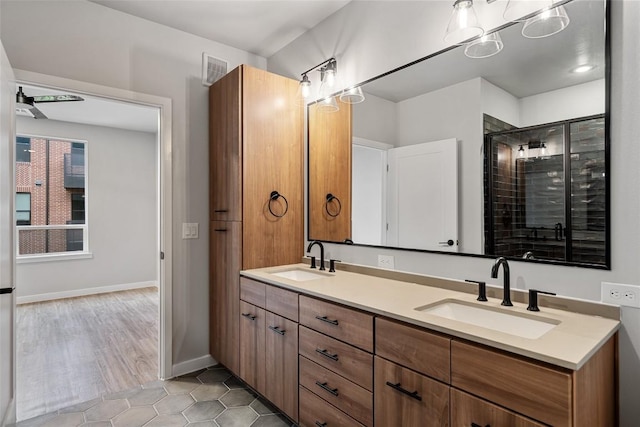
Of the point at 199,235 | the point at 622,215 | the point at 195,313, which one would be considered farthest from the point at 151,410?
the point at 622,215

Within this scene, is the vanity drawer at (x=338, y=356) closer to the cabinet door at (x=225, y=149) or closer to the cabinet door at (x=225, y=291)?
the cabinet door at (x=225, y=291)

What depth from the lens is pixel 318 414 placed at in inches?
72.5

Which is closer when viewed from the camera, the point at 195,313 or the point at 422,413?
the point at 422,413

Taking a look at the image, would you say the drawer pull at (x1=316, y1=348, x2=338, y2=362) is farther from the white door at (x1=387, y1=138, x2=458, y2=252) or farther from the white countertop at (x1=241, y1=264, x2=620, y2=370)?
the white door at (x1=387, y1=138, x2=458, y2=252)

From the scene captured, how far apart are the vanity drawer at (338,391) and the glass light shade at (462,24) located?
1.83 m

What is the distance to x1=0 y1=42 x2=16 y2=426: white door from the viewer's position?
5.76 ft

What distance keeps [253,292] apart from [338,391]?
91cm

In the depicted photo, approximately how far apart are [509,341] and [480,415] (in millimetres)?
288

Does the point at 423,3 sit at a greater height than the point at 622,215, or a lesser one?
greater

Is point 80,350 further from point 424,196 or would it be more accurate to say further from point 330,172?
point 424,196

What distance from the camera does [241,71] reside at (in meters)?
2.56

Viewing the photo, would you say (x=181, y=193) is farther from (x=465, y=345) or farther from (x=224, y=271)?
(x=465, y=345)

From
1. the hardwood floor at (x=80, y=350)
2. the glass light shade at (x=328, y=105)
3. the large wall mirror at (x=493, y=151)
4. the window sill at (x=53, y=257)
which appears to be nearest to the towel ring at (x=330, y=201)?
the large wall mirror at (x=493, y=151)

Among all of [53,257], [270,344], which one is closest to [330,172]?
[270,344]
